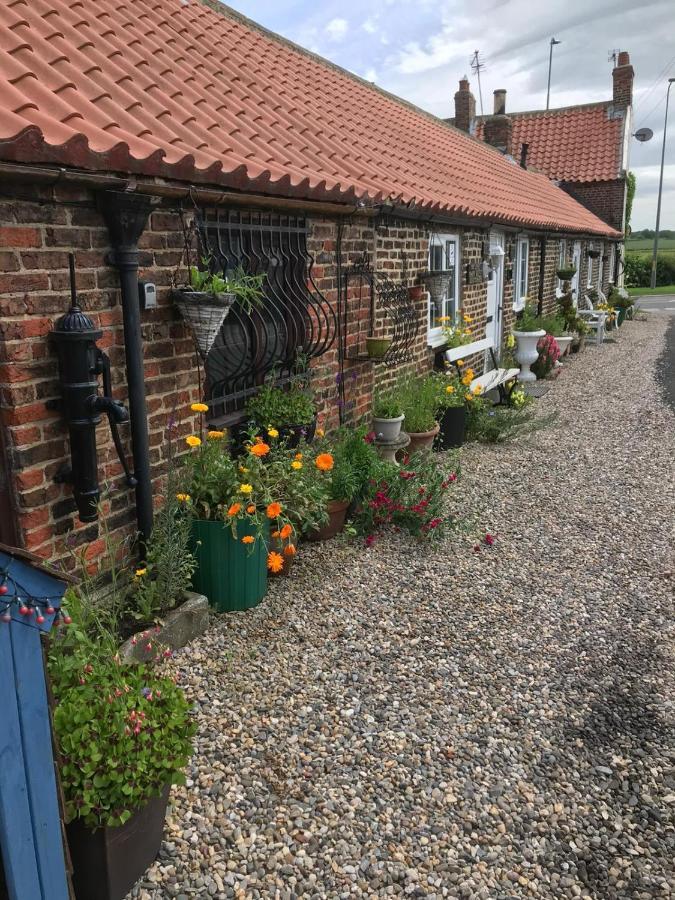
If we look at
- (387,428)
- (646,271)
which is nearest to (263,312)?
(387,428)

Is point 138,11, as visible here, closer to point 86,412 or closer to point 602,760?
point 86,412

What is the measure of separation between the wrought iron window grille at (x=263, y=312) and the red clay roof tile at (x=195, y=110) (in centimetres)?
35

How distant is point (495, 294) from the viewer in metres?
11.8

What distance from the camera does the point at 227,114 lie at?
511 cm

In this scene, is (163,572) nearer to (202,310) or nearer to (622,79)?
(202,310)

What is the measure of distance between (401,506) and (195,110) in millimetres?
3120

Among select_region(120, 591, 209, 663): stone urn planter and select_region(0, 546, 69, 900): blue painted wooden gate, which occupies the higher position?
select_region(0, 546, 69, 900): blue painted wooden gate

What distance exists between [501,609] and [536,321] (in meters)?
10.4

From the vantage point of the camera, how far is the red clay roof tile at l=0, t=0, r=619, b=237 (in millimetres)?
3178

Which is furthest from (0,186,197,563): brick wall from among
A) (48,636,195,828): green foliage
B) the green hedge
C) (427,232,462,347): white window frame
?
the green hedge

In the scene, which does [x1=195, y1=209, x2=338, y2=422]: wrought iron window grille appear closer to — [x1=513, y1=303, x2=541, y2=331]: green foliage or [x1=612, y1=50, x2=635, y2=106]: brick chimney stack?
[x1=513, y1=303, x2=541, y2=331]: green foliage

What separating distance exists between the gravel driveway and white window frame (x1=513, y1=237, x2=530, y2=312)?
29.2 feet

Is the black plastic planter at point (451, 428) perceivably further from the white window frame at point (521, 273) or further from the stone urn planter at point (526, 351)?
the white window frame at point (521, 273)

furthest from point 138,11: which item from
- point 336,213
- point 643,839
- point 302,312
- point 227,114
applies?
point 643,839
